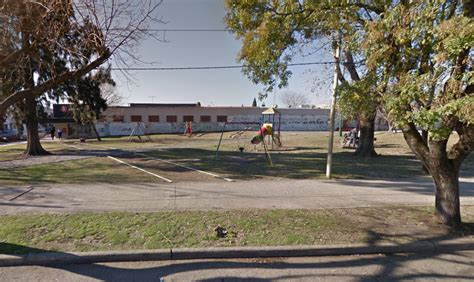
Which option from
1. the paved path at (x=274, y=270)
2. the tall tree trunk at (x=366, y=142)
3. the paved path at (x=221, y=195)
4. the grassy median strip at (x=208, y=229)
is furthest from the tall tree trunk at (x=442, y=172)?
the tall tree trunk at (x=366, y=142)

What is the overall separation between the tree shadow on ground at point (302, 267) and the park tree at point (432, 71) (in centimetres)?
159

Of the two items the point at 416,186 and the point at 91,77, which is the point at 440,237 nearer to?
the point at 416,186

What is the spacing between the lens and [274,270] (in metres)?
3.70

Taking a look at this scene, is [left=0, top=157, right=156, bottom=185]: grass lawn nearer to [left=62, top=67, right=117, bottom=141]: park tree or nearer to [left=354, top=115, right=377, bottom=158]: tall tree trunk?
[left=62, top=67, right=117, bottom=141]: park tree

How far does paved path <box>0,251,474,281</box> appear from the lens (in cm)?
352

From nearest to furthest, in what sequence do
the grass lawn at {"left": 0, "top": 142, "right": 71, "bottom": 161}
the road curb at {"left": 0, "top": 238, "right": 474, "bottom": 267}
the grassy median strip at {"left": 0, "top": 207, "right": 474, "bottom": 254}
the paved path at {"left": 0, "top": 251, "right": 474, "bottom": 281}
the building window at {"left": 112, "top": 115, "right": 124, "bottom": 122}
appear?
the paved path at {"left": 0, "top": 251, "right": 474, "bottom": 281}
the road curb at {"left": 0, "top": 238, "right": 474, "bottom": 267}
the grassy median strip at {"left": 0, "top": 207, "right": 474, "bottom": 254}
the grass lawn at {"left": 0, "top": 142, "right": 71, "bottom": 161}
the building window at {"left": 112, "top": 115, "right": 124, "bottom": 122}

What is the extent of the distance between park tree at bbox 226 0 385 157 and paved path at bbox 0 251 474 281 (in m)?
2.69

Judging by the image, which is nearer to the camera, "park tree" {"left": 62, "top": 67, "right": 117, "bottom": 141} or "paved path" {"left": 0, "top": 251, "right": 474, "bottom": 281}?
"paved path" {"left": 0, "top": 251, "right": 474, "bottom": 281}

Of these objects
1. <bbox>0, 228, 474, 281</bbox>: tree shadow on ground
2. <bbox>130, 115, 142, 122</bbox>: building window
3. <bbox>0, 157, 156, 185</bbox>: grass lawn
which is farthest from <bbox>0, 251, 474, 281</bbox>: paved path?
<bbox>130, 115, 142, 122</bbox>: building window

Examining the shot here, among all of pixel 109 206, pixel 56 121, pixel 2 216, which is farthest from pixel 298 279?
pixel 56 121

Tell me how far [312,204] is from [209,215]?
2391 mm

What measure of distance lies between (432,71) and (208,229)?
13.9 feet

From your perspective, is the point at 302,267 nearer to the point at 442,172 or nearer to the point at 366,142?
the point at 442,172

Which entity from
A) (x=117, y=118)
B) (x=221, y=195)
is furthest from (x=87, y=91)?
(x=117, y=118)
